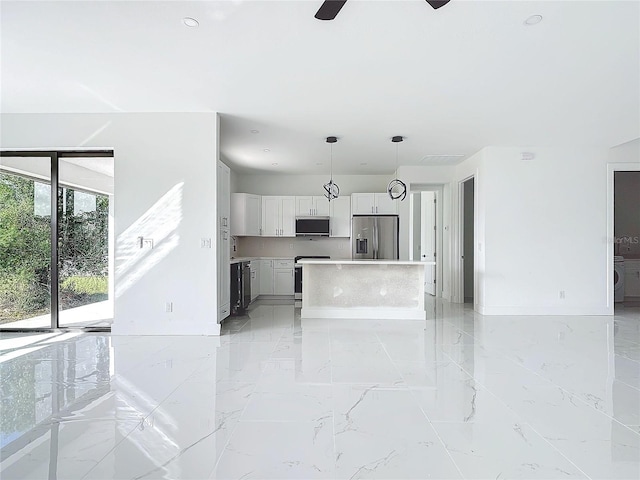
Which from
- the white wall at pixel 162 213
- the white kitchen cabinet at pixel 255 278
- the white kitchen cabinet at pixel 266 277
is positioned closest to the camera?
the white wall at pixel 162 213

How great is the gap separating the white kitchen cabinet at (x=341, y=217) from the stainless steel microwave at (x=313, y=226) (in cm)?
18

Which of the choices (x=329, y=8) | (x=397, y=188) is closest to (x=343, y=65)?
(x=329, y=8)

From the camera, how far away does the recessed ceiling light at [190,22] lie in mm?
2669

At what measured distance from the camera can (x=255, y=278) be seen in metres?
7.75

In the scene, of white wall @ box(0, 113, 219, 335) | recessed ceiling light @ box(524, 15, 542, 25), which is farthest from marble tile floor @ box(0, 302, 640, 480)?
recessed ceiling light @ box(524, 15, 542, 25)

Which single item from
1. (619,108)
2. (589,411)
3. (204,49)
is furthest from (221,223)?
(619,108)

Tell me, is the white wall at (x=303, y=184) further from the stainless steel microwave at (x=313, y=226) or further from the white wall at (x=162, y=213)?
the white wall at (x=162, y=213)

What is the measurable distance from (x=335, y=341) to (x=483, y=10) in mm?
3363

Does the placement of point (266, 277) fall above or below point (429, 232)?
below

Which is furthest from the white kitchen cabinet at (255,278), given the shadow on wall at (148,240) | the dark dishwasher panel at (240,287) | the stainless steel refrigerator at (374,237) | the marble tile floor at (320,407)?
the marble tile floor at (320,407)

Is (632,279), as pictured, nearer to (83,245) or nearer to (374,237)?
(374,237)

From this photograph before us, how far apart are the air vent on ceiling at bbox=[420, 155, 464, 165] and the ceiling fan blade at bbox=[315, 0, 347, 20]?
497cm

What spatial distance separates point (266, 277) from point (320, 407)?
18.5 ft

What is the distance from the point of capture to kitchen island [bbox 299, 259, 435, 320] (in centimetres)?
578
